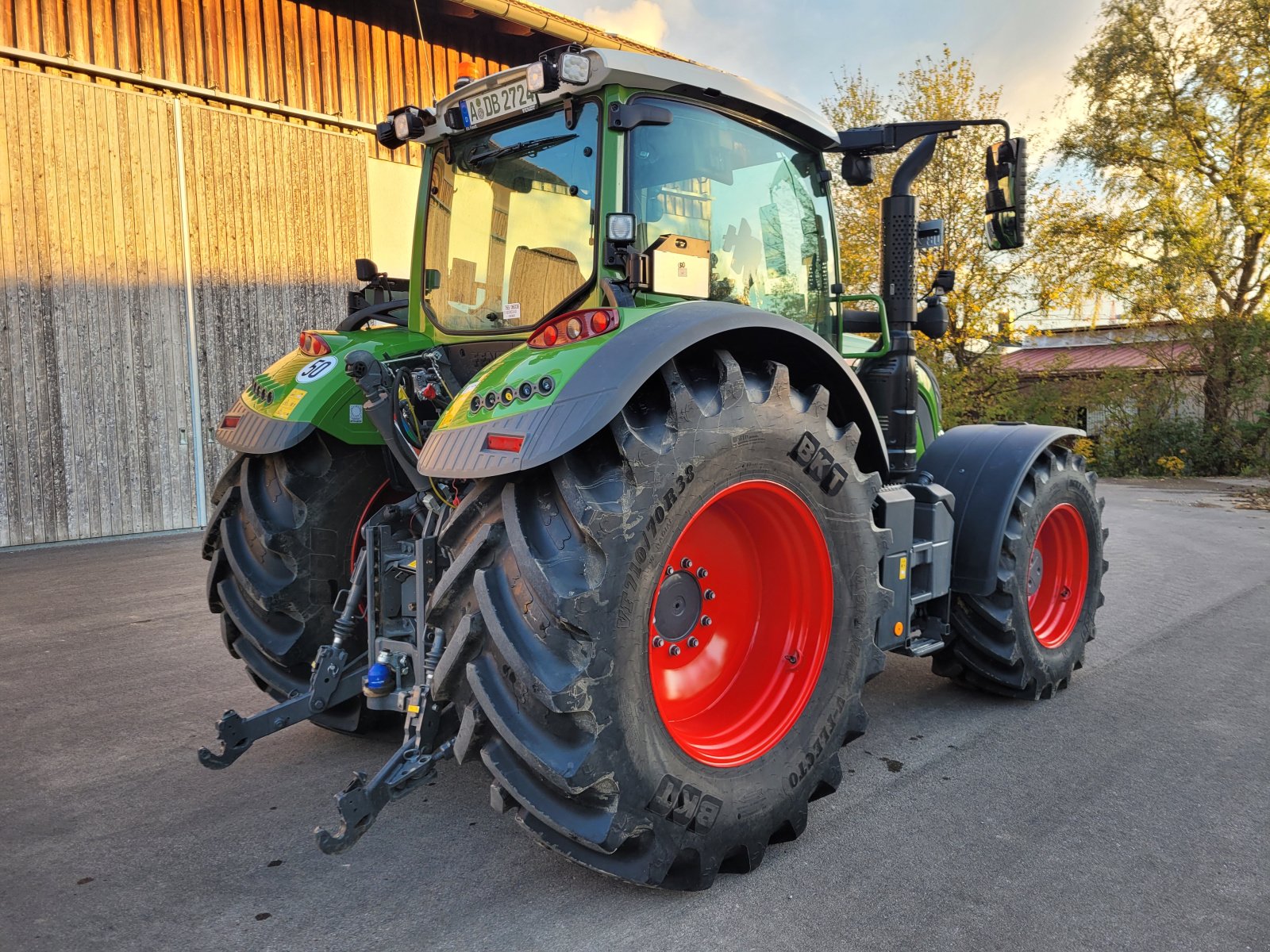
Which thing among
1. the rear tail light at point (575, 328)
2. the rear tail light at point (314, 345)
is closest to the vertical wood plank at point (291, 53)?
the rear tail light at point (314, 345)

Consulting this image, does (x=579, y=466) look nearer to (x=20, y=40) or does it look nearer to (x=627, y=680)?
(x=627, y=680)

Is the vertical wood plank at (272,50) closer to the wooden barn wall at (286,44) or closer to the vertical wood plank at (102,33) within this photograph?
the wooden barn wall at (286,44)

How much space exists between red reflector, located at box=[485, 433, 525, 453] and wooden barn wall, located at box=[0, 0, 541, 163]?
9.00 meters

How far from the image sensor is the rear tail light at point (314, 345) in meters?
3.69

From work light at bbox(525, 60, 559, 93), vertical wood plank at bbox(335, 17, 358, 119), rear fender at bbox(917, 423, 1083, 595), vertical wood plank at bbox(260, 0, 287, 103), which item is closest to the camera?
work light at bbox(525, 60, 559, 93)

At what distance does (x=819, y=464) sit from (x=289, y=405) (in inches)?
75.8

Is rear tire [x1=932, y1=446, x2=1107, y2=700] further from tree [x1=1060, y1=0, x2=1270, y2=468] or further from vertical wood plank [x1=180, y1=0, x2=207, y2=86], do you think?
tree [x1=1060, y1=0, x2=1270, y2=468]

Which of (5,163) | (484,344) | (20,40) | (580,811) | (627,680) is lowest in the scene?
(580,811)

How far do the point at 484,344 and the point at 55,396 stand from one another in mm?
7650

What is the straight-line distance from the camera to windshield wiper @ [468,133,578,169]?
3.13 m

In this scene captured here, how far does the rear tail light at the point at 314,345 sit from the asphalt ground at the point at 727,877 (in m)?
1.55

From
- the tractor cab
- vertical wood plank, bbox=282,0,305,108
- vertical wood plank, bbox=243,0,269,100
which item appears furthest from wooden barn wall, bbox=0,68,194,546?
the tractor cab

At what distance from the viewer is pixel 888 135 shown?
3742mm

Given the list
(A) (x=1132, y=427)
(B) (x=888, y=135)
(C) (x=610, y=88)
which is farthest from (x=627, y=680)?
(A) (x=1132, y=427)
